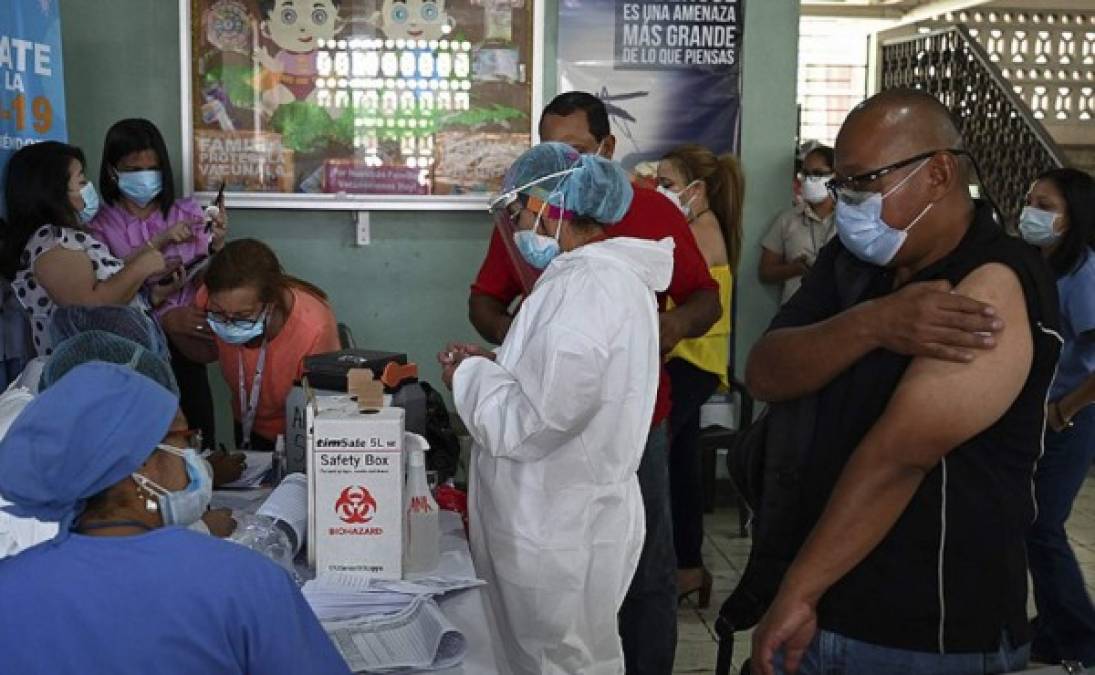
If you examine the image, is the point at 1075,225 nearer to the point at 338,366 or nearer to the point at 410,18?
the point at 338,366

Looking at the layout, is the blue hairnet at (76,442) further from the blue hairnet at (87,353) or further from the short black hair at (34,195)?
the short black hair at (34,195)

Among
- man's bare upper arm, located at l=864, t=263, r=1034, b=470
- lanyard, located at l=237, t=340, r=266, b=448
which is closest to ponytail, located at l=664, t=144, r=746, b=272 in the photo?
lanyard, located at l=237, t=340, r=266, b=448

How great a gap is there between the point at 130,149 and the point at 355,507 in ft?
8.40

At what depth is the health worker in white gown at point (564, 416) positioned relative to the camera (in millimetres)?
2449

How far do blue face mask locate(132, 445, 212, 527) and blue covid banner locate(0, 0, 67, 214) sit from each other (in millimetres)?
2618

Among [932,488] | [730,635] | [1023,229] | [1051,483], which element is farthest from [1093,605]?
[932,488]

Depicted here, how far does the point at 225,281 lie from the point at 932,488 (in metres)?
2.16

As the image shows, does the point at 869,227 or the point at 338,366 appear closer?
the point at 869,227

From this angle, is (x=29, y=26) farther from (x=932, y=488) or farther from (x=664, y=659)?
(x=932, y=488)

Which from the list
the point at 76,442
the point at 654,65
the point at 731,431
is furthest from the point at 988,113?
the point at 76,442

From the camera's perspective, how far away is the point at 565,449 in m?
2.56

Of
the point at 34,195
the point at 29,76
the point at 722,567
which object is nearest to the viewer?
the point at 34,195

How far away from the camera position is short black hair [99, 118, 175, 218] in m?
4.29

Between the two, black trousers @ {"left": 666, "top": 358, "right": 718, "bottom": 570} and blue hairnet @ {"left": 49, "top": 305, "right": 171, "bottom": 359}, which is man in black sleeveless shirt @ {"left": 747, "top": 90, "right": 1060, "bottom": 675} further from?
black trousers @ {"left": 666, "top": 358, "right": 718, "bottom": 570}
